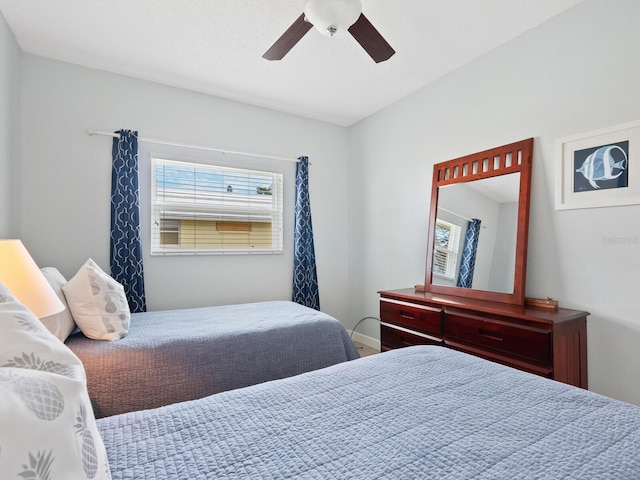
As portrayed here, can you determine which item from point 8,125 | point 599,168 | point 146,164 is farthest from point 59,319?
point 599,168

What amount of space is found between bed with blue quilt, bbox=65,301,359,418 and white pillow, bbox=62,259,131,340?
60mm

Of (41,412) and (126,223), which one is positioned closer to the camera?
(41,412)

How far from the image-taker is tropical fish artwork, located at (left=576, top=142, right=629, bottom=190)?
1.94 m

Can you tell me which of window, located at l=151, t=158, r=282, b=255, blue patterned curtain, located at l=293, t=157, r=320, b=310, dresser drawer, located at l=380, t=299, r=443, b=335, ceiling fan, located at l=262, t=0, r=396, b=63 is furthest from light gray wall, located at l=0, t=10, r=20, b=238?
dresser drawer, located at l=380, t=299, r=443, b=335

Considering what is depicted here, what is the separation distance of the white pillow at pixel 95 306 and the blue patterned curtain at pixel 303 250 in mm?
1943

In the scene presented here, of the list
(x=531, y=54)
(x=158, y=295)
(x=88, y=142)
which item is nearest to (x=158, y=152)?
(x=88, y=142)

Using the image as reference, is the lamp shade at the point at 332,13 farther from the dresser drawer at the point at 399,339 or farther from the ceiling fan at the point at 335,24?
the dresser drawer at the point at 399,339

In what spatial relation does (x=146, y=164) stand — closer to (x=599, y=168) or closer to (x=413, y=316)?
(x=413, y=316)

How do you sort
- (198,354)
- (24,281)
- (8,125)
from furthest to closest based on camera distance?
1. (8,125)
2. (198,354)
3. (24,281)

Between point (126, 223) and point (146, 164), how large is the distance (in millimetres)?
568

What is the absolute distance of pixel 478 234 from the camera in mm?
2635

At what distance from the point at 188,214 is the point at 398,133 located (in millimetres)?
2224

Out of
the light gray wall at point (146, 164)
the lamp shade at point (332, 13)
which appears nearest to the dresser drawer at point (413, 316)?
the light gray wall at point (146, 164)

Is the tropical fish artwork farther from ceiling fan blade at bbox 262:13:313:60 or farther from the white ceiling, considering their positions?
ceiling fan blade at bbox 262:13:313:60
